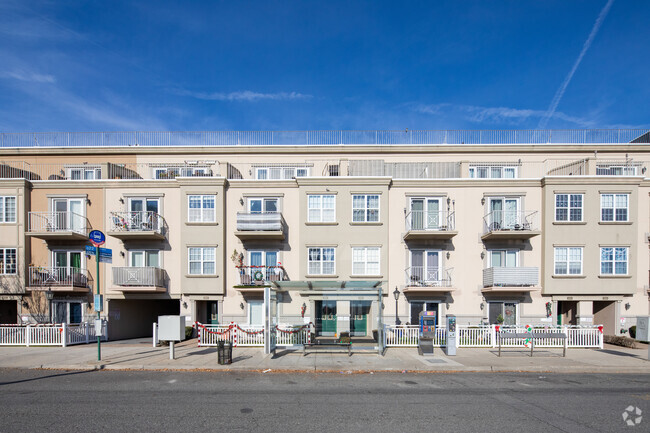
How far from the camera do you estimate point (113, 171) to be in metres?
24.8

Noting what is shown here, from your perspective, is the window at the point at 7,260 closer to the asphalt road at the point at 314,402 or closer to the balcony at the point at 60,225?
the balcony at the point at 60,225

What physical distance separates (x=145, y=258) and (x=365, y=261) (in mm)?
13066

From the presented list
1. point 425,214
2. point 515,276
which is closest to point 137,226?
point 425,214

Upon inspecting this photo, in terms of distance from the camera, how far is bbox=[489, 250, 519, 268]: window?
75.0 feet

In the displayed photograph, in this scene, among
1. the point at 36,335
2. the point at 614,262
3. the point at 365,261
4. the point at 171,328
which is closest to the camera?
the point at 171,328

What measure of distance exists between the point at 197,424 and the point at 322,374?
5.96 meters

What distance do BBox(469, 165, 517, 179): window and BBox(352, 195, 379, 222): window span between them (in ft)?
26.4

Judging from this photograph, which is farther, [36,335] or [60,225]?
[60,225]

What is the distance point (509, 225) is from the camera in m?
22.4

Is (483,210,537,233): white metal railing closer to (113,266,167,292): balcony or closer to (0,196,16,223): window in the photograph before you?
(113,266,167,292): balcony

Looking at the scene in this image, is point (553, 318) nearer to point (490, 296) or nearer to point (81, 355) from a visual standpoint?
point (490, 296)

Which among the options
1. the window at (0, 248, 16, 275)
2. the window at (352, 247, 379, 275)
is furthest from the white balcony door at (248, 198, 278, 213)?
the window at (0, 248, 16, 275)

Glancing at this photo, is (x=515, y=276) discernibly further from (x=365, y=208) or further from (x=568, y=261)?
(x=365, y=208)

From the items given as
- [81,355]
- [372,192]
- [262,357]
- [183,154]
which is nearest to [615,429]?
[262,357]
